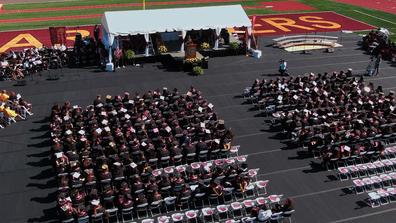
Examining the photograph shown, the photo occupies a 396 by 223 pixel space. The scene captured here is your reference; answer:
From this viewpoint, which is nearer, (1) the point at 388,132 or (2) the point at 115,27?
(1) the point at 388,132

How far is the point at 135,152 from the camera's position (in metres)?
21.3

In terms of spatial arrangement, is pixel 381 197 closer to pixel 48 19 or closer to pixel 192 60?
pixel 192 60

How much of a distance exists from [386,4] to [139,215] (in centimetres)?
5366

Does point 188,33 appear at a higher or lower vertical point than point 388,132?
higher

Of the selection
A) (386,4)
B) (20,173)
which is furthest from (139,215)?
(386,4)

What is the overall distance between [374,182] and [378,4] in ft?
153

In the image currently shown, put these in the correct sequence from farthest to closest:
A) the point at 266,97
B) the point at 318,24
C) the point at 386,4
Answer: the point at 386,4, the point at 318,24, the point at 266,97

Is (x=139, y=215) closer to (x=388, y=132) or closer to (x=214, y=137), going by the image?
(x=214, y=137)

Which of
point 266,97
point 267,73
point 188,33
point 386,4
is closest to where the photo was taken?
point 266,97

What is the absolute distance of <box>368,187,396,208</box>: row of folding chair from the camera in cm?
1932

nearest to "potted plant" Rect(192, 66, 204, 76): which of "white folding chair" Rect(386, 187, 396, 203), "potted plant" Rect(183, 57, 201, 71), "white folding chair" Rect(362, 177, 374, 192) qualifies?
"potted plant" Rect(183, 57, 201, 71)

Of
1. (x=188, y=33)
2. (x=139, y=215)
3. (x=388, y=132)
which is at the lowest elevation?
(x=139, y=215)

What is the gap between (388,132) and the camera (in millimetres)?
23922

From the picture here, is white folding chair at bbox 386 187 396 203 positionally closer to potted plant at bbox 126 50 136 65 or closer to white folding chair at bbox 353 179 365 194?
white folding chair at bbox 353 179 365 194
